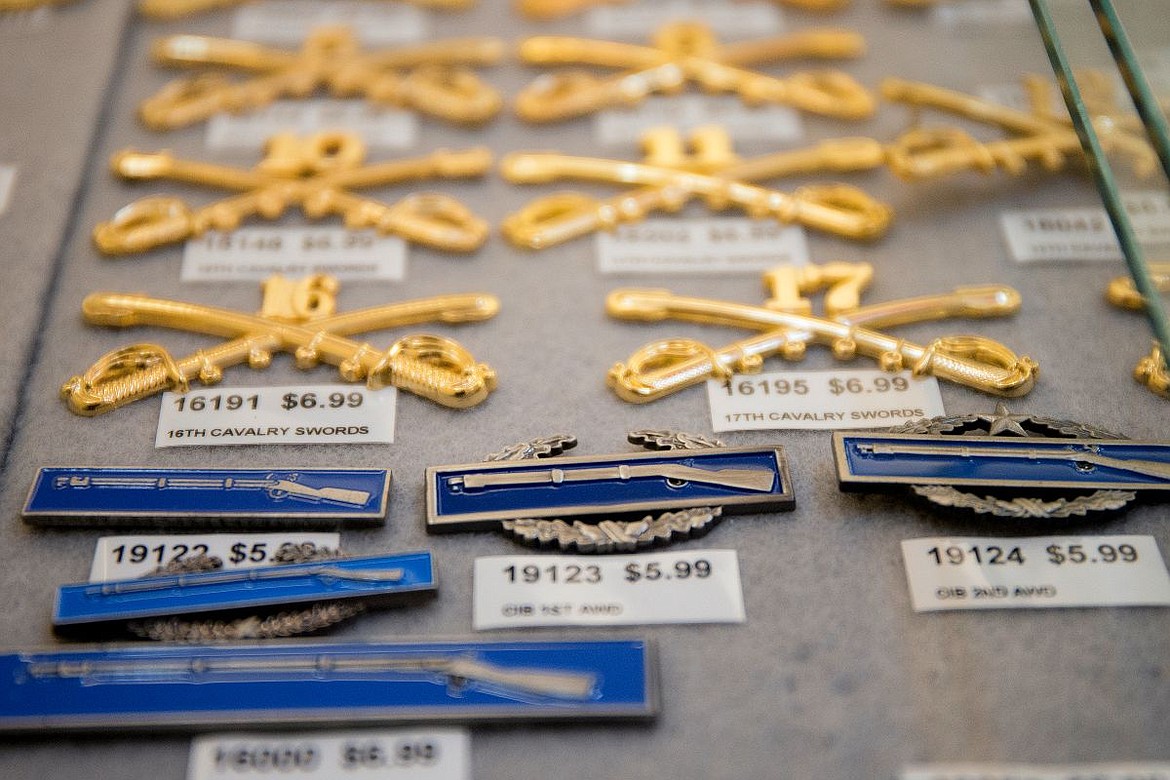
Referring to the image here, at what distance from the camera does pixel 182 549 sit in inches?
42.2

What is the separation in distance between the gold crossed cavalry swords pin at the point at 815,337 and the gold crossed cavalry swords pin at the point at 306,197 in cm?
27

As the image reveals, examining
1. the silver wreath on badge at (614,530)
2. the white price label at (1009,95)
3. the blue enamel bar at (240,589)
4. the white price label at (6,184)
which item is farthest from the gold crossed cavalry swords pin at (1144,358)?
the white price label at (6,184)

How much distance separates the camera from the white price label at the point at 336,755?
0.93 meters

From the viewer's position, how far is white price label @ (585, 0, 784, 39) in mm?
1688

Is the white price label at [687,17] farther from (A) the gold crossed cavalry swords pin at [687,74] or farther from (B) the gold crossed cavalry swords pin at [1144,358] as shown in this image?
(B) the gold crossed cavalry swords pin at [1144,358]

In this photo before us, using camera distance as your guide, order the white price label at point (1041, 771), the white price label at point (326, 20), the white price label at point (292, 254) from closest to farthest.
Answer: the white price label at point (1041, 771)
the white price label at point (292, 254)
the white price label at point (326, 20)

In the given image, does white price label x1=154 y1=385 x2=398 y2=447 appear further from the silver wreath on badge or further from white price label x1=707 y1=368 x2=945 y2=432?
white price label x1=707 y1=368 x2=945 y2=432

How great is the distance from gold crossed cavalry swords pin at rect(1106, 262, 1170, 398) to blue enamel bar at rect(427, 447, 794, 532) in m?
0.39

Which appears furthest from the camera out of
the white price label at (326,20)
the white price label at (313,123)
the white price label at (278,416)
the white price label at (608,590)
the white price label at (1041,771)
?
the white price label at (326,20)

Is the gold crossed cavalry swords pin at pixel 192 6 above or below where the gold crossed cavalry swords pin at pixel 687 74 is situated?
above

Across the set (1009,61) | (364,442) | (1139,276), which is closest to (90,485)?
(364,442)

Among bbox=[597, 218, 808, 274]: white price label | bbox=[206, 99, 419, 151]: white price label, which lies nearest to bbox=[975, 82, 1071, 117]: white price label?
bbox=[597, 218, 808, 274]: white price label

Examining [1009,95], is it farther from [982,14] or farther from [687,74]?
[687,74]

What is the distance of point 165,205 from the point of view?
138 centimetres
